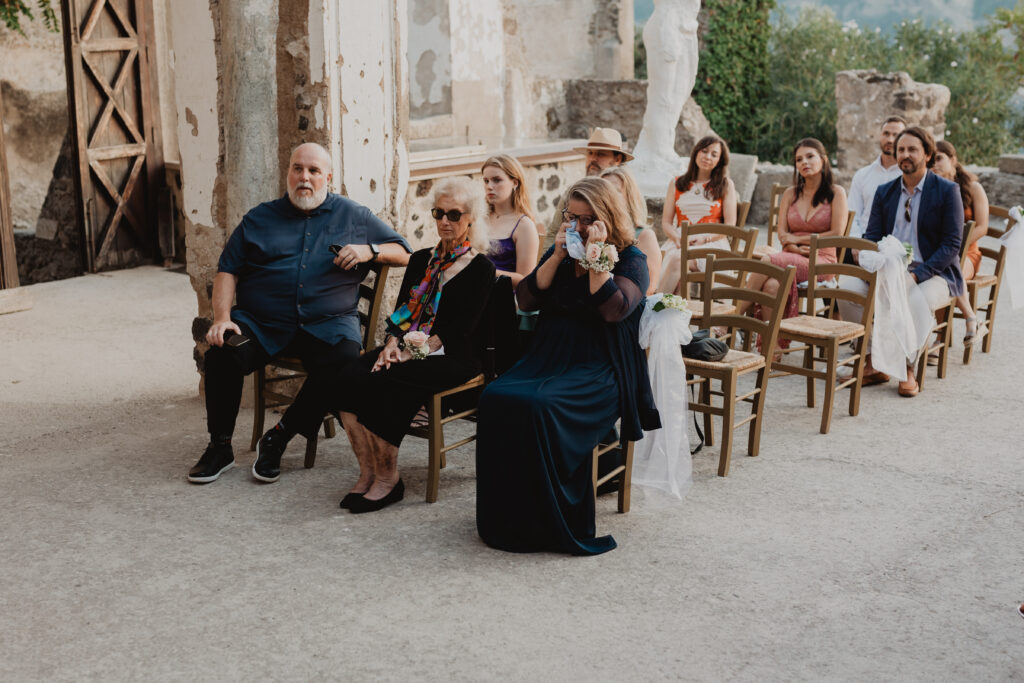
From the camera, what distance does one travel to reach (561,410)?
161 inches

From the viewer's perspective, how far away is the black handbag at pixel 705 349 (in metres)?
5.04

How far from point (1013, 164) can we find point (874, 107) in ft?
5.31

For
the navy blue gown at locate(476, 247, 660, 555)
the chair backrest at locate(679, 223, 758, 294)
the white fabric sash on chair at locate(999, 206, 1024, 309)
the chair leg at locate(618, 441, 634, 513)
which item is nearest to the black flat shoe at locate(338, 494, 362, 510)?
the navy blue gown at locate(476, 247, 660, 555)

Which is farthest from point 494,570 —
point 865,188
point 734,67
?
point 734,67

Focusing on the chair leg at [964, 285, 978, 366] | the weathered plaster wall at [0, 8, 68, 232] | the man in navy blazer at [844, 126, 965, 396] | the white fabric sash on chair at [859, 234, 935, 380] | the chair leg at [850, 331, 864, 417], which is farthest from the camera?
the weathered plaster wall at [0, 8, 68, 232]

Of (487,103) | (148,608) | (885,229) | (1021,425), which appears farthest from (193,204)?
(487,103)

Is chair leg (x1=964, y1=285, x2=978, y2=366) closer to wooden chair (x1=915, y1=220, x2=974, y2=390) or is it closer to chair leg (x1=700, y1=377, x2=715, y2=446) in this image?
wooden chair (x1=915, y1=220, x2=974, y2=390)

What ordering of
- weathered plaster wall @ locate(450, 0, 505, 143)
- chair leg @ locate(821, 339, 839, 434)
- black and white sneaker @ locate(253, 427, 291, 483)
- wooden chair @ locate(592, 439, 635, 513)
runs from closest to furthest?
1. wooden chair @ locate(592, 439, 635, 513)
2. black and white sneaker @ locate(253, 427, 291, 483)
3. chair leg @ locate(821, 339, 839, 434)
4. weathered plaster wall @ locate(450, 0, 505, 143)

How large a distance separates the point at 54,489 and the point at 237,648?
68.4 inches

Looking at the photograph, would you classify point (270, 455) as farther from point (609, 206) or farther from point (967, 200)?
point (967, 200)

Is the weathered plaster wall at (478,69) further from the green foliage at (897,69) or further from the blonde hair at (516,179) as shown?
the blonde hair at (516,179)

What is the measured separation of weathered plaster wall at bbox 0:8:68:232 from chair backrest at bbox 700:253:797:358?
21.4ft

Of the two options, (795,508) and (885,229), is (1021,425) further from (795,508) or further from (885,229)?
(795,508)

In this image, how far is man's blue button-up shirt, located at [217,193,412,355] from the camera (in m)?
4.99
